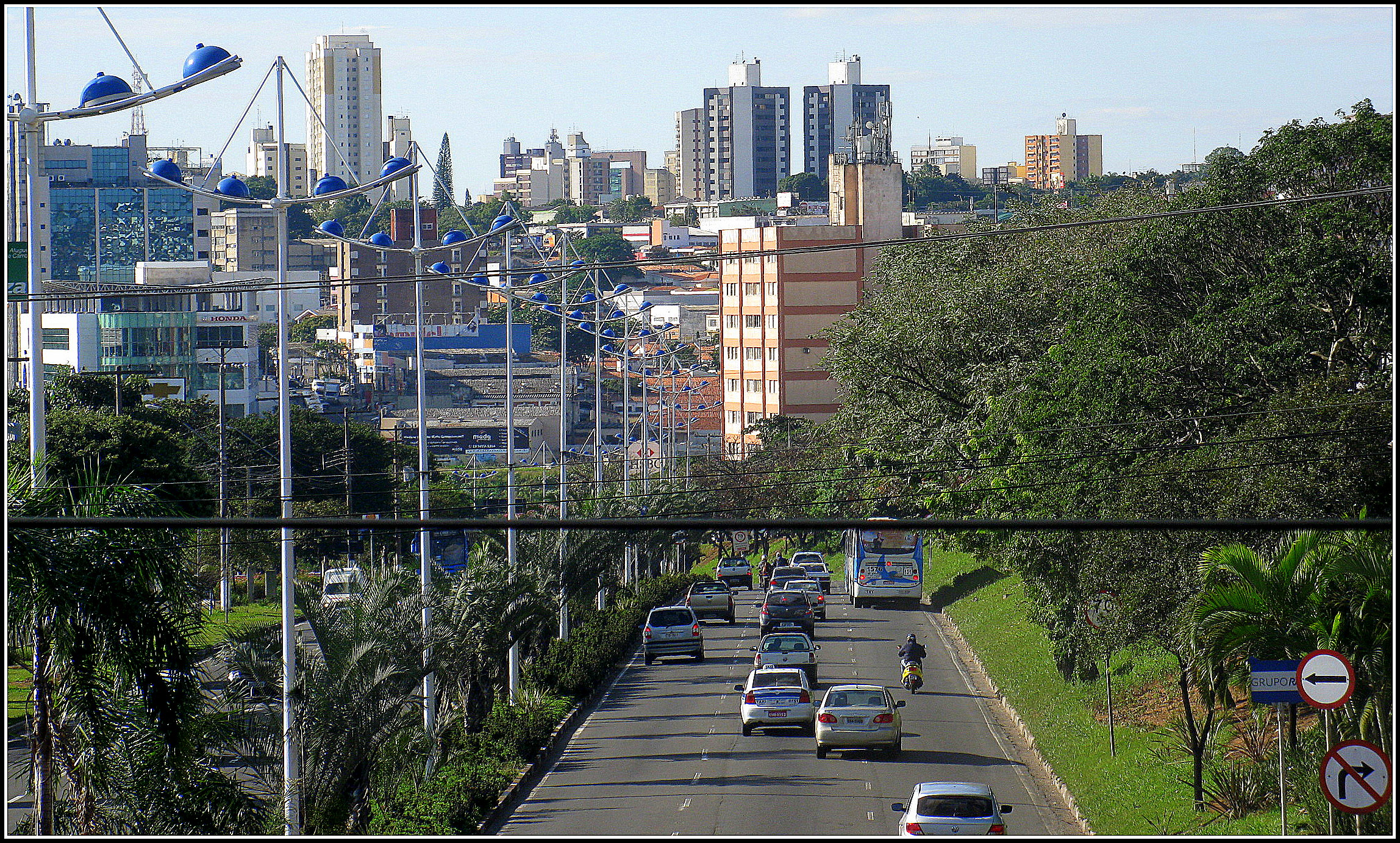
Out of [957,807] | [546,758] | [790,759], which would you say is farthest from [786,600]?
[957,807]

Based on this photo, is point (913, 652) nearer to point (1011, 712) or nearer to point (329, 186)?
point (1011, 712)

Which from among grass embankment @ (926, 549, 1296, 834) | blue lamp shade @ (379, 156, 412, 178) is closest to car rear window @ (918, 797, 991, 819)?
grass embankment @ (926, 549, 1296, 834)

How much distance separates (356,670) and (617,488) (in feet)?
92.4

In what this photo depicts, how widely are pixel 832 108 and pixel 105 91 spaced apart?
145593mm

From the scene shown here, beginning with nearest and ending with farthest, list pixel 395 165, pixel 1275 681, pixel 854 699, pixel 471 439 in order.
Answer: pixel 1275 681 → pixel 854 699 → pixel 395 165 → pixel 471 439

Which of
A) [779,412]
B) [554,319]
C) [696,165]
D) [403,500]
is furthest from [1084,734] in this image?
[696,165]

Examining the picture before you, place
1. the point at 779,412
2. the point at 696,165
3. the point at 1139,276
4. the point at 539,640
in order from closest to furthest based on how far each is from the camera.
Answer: the point at 1139,276 < the point at 539,640 < the point at 779,412 < the point at 696,165

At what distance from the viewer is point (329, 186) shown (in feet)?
57.3

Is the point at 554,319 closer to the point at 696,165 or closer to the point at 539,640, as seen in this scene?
the point at 539,640

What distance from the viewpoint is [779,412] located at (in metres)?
78.8

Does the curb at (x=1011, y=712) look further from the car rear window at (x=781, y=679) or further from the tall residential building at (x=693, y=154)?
the tall residential building at (x=693, y=154)

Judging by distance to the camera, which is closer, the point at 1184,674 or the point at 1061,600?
the point at 1184,674

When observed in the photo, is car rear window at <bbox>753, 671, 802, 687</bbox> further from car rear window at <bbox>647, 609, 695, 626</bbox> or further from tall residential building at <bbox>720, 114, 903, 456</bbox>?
tall residential building at <bbox>720, 114, 903, 456</bbox>

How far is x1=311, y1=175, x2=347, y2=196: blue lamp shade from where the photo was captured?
1722cm
